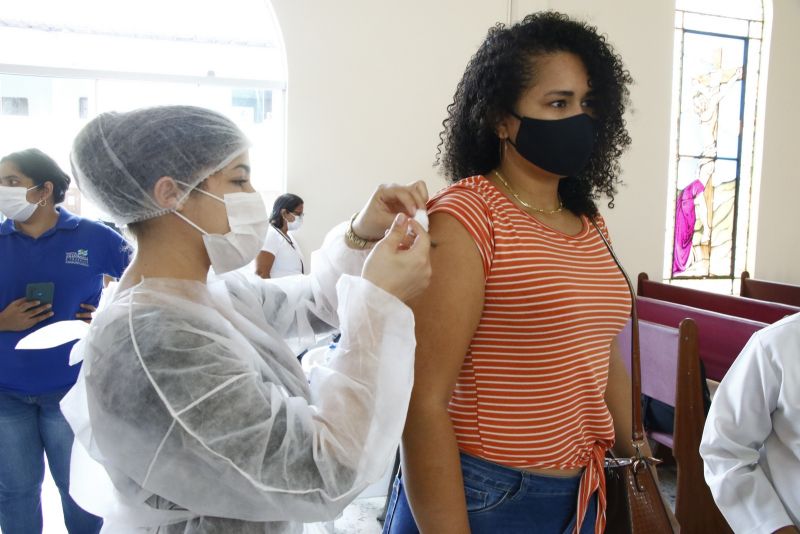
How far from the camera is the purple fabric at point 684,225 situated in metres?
5.32

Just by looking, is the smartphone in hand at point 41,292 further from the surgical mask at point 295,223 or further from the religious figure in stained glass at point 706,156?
the religious figure in stained glass at point 706,156

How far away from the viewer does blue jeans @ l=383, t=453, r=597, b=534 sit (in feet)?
3.31

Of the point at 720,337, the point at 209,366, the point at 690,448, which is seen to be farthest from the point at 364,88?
the point at 209,366

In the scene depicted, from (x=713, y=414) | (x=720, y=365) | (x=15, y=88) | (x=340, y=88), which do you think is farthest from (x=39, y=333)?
(x=15, y=88)

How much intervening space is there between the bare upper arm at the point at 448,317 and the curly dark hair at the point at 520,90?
284 mm

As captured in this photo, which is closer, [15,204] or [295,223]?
[15,204]

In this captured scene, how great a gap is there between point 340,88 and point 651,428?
9.71ft

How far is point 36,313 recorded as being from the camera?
2068mm

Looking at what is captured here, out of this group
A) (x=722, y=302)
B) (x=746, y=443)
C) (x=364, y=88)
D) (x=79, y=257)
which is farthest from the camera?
(x=364, y=88)

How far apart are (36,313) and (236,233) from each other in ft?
4.49

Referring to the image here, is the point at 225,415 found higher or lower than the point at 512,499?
higher

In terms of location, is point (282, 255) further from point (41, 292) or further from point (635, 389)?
point (635, 389)

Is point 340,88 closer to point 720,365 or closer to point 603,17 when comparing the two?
point 603,17

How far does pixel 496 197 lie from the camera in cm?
105
